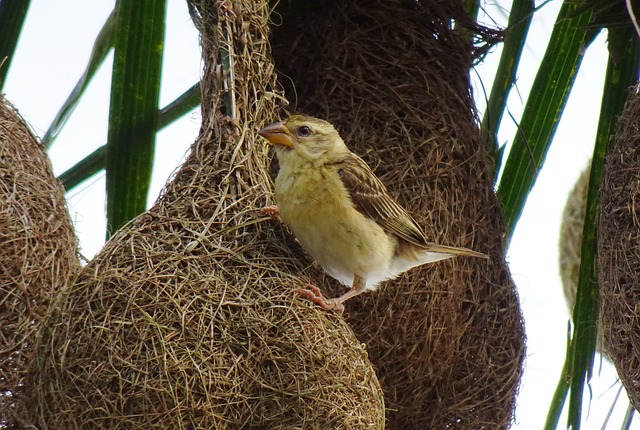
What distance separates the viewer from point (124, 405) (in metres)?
3.35

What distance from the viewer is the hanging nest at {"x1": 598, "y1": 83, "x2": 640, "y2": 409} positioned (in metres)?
4.32

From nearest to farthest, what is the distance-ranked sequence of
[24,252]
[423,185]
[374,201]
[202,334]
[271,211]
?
[202,334] < [271,211] < [24,252] < [374,201] < [423,185]

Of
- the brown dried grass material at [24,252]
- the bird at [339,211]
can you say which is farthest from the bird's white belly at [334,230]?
the brown dried grass material at [24,252]

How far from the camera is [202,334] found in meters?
3.45

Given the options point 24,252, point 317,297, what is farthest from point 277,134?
point 24,252

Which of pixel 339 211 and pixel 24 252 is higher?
pixel 339 211

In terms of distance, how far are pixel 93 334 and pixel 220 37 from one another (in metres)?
1.12

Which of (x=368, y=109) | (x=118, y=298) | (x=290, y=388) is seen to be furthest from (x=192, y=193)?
(x=368, y=109)

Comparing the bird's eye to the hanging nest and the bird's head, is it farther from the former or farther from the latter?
the hanging nest

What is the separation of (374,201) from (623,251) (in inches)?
35.6

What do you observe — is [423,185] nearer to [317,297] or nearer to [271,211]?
[271,211]

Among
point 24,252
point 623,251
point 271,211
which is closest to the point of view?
point 271,211

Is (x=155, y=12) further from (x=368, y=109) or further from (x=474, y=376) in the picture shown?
(x=474, y=376)

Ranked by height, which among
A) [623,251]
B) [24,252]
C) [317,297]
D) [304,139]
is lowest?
[24,252]
